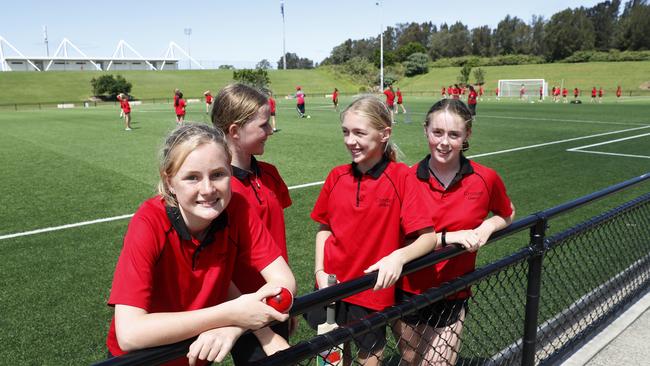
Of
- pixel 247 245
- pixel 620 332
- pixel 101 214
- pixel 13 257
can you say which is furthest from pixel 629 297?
pixel 101 214

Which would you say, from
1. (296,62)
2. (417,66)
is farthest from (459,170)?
(296,62)

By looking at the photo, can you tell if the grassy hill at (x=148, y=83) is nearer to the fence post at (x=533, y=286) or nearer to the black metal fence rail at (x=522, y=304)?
the black metal fence rail at (x=522, y=304)

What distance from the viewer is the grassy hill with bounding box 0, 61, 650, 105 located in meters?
63.5

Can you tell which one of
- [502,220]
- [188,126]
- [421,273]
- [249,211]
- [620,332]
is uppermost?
[188,126]

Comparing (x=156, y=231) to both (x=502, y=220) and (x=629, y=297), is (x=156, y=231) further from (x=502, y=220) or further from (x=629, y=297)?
(x=629, y=297)

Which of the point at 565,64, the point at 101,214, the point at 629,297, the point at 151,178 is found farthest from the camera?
the point at 565,64

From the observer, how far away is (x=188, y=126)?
1.77 m

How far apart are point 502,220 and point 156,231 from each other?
5.64ft

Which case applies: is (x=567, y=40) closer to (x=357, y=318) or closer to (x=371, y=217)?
(x=371, y=217)

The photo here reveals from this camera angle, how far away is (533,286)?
2441 mm

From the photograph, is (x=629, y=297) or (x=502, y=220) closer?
(x=502, y=220)

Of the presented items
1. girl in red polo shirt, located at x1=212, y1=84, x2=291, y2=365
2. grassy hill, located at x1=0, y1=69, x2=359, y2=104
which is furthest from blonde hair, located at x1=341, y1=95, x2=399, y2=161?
grassy hill, located at x1=0, y1=69, x2=359, y2=104

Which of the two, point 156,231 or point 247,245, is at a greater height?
point 156,231

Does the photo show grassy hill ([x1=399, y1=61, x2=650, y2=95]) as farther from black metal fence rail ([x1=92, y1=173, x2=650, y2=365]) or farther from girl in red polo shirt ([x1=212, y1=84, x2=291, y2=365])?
girl in red polo shirt ([x1=212, y1=84, x2=291, y2=365])
